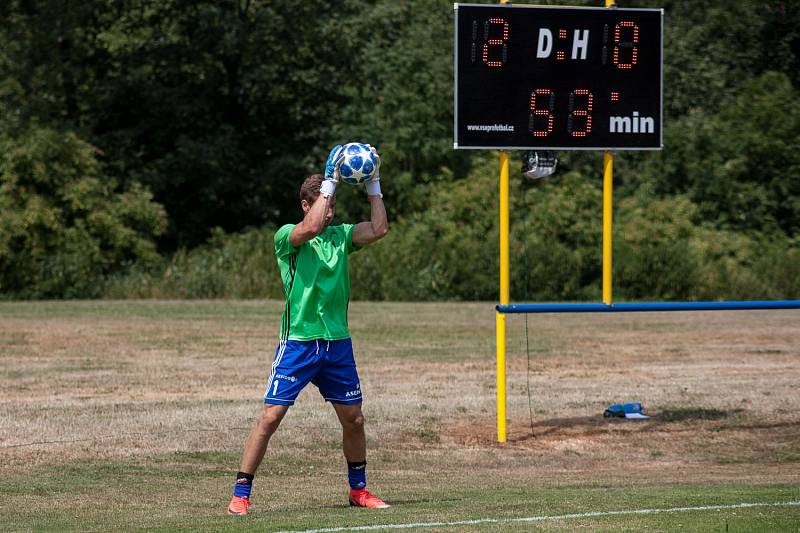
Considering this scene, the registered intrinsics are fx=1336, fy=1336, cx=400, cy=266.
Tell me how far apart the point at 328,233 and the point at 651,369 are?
1094 cm

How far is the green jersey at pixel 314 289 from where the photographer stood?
8.20m

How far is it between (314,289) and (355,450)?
1111 mm

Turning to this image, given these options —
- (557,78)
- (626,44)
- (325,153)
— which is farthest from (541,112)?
(325,153)

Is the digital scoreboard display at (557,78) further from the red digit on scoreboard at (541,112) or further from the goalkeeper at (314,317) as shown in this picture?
the goalkeeper at (314,317)

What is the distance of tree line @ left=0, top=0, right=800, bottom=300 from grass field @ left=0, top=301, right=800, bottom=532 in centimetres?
625

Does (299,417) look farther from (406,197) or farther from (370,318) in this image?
(406,197)

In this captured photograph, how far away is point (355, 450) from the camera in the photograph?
855cm

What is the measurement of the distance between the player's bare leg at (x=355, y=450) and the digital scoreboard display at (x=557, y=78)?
13.9ft

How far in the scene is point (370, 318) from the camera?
24844 millimetres

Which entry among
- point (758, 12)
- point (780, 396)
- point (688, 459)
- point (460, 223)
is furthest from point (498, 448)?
point (758, 12)

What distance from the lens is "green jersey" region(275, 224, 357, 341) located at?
323 inches

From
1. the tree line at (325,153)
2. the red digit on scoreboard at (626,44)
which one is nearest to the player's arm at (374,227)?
the red digit on scoreboard at (626,44)

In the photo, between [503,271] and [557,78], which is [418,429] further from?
[557,78]

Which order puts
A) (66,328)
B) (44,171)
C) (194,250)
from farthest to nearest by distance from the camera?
(194,250)
(44,171)
(66,328)
